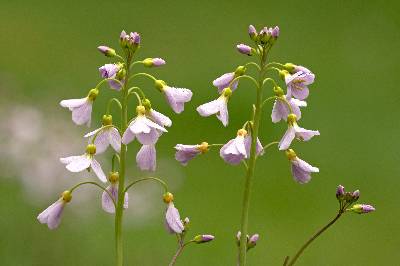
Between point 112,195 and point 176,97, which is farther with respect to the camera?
point 112,195

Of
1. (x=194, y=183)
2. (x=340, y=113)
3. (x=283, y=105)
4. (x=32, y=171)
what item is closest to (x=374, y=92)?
(x=340, y=113)

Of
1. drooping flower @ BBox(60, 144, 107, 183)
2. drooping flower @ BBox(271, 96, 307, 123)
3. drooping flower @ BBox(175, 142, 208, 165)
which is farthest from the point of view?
drooping flower @ BBox(271, 96, 307, 123)

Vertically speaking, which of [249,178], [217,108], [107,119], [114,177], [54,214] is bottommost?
[54,214]

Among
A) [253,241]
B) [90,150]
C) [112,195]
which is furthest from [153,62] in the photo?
[253,241]

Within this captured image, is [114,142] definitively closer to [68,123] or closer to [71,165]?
[71,165]

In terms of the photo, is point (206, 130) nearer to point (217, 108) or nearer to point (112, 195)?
point (112, 195)

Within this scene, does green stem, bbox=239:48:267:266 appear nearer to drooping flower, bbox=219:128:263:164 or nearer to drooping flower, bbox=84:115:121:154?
drooping flower, bbox=219:128:263:164

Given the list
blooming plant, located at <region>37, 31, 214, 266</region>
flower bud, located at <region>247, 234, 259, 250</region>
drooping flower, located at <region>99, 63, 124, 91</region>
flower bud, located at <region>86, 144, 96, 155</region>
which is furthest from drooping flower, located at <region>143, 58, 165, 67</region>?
flower bud, located at <region>247, 234, 259, 250</region>
